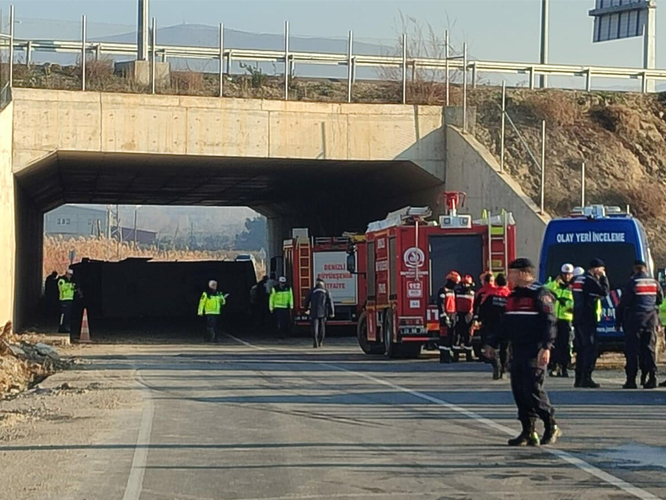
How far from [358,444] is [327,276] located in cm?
2291

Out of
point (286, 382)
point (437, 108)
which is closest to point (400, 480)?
point (286, 382)

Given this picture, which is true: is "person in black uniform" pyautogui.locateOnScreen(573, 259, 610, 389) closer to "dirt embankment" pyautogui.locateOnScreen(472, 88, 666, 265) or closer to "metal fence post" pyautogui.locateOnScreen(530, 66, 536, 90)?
"dirt embankment" pyautogui.locateOnScreen(472, 88, 666, 265)

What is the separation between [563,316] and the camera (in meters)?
19.1

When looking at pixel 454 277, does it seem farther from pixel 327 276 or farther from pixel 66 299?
pixel 66 299

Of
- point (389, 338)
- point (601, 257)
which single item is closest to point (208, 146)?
point (389, 338)

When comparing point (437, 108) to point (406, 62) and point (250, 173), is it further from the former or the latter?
point (250, 173)

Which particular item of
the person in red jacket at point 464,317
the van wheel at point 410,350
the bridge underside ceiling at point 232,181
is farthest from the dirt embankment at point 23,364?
the person in red jacket at point 464,317

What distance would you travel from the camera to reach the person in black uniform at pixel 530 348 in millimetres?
11344

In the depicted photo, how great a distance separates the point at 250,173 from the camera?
38.8m

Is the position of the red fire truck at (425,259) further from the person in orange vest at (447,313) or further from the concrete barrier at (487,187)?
the concrete barrier at (487,187)

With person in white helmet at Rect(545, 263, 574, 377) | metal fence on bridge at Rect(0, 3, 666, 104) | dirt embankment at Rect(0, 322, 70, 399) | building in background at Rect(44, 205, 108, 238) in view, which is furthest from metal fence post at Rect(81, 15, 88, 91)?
building in background at Rect(44, 205, 108, 238)

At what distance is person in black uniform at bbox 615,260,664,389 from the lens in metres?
17.3

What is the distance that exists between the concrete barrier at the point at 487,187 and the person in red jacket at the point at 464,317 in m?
7.31

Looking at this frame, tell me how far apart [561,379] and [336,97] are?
60.6ft
